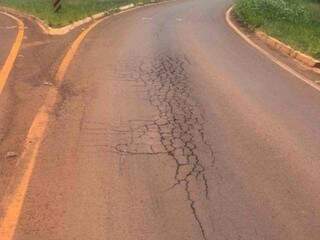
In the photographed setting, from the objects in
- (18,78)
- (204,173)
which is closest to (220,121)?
(204,173)

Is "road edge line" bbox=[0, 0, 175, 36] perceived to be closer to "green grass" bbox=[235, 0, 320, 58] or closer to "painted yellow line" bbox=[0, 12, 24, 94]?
"painted yellow line" bbox=[0, 12, 24, 94]

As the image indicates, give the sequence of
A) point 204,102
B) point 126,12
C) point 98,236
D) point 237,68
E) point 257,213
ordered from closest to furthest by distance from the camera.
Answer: point 98,236, point 257,213, point 204,102, point 237,68, point 126,12

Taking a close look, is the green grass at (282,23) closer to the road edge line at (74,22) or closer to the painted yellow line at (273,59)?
the painted yellow line at (273,59)

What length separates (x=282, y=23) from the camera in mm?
19594

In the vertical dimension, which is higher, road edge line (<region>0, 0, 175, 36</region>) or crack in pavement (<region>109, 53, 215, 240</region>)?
crack in pavement (<region>109, 53, 215, 240</region>)

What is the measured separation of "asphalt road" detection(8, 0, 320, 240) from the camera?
5.14 m

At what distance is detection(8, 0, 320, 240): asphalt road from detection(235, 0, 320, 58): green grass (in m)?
3.23

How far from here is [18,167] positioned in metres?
6.16

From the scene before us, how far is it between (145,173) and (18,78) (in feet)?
15.8

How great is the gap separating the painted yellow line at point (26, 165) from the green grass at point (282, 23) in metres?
7.08

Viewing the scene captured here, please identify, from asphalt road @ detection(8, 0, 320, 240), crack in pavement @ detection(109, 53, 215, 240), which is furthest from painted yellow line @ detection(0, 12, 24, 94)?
crack in pavement @ detection(109, 53, 215, 240)

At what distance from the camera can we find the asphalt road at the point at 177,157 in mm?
5145

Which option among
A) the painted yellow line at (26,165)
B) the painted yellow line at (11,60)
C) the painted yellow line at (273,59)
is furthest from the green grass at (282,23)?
the painted yellow line at (26,165)

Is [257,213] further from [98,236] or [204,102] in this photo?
[204,102]
